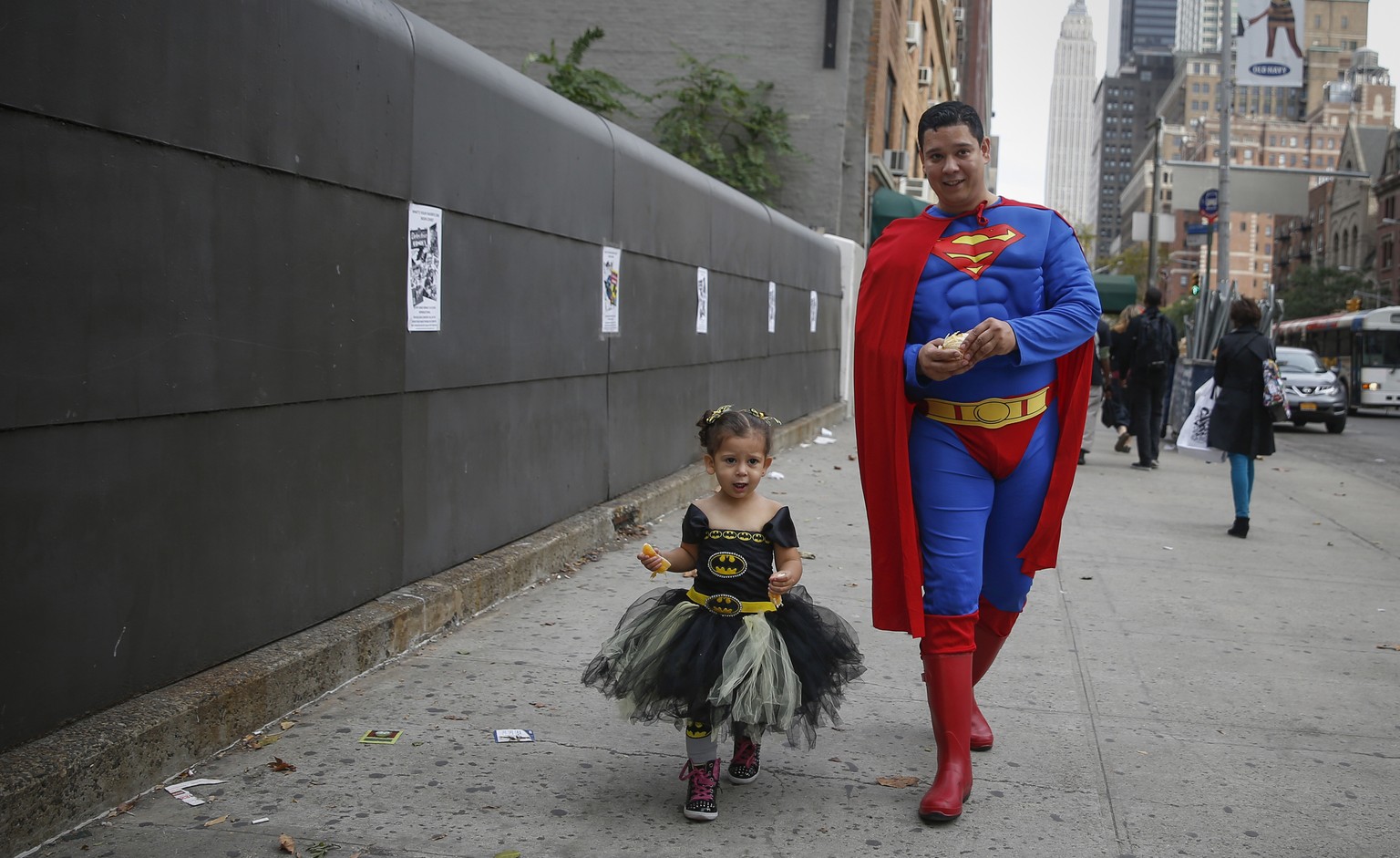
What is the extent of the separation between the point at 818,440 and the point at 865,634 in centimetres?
1056

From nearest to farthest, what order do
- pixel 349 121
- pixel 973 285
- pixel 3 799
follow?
1. pixel 3 799
2. pixel 973 285
3. pixel 349 121

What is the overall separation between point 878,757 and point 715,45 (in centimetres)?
1834

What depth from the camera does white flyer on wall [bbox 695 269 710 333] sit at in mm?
10992

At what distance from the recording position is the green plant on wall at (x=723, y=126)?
20.6 meters

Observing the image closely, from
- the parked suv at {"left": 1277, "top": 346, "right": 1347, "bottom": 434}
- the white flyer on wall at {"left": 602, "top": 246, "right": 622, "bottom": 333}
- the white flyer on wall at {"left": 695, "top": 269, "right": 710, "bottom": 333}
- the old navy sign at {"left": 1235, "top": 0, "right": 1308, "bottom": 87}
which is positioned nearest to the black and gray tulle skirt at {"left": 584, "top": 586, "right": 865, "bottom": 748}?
the white flyer on wall at {"left": 602, "top": 246, "right": 622, "bottom": 333}

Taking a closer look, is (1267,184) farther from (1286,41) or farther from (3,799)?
(3,799)

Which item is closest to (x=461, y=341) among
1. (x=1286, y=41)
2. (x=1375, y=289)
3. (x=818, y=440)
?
(x=818, y=440)

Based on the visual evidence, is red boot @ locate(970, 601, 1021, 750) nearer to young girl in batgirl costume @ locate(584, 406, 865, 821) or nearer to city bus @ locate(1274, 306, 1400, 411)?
young girl in batgirl costume @ locate(584, 406, 865, 821)

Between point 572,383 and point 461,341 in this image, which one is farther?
point 572,383

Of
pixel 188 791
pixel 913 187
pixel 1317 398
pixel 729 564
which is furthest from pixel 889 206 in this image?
pixel 188 791

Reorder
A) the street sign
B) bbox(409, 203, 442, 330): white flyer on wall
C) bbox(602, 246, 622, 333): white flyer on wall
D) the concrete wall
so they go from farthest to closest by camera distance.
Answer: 1. the street sign
2. the concrete wall
3. bbox(602, 246, 622, 333): white flyer on wall
4. bbox(409, 203, 442, 330): white flyer on wall

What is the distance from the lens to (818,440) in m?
16.8

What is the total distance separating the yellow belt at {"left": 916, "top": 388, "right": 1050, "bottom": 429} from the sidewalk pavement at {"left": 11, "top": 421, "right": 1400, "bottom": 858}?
3.77ft

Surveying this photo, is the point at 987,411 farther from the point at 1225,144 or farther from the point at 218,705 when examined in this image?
the point at 1225,144
